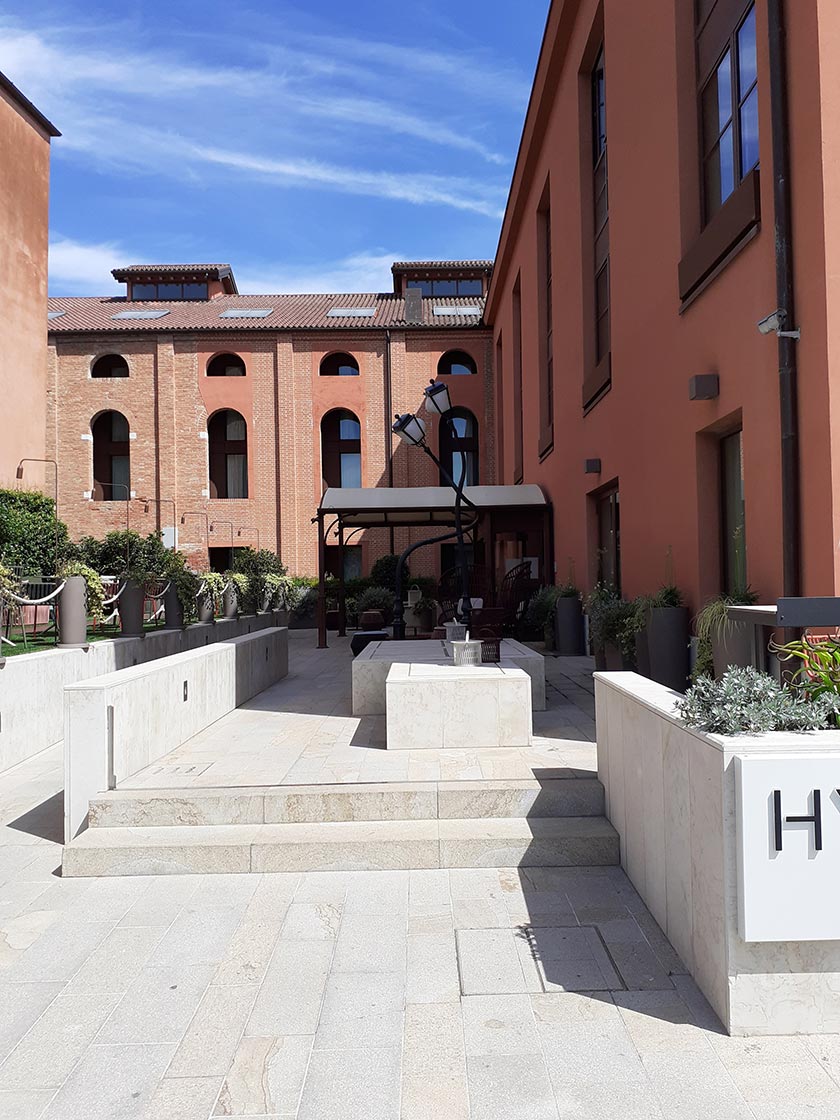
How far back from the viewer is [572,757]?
4957mm

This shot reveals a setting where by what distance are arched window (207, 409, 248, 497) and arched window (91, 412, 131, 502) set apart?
2.74 m

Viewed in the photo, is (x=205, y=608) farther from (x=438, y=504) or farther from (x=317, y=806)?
(x=317, y=806)

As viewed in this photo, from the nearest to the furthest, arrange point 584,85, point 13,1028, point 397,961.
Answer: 1. point 13,1028
2. point 397,961
3. point 584,85


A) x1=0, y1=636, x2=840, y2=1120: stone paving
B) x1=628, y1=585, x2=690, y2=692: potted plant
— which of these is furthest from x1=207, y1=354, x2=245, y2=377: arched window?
x1=0, y1=636, x2=840, y2=1120: stone paving

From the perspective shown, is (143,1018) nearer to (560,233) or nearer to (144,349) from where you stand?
(560,233)

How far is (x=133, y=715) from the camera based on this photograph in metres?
4.75

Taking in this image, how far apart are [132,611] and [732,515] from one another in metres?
7.26

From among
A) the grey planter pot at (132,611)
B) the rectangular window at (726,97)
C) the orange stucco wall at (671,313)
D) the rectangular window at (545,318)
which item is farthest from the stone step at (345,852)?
the rectangular window at (545,318)

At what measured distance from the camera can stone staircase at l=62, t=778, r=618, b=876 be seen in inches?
155

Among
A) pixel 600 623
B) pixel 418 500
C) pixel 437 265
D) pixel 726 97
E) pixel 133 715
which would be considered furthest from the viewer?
pixel 437 265

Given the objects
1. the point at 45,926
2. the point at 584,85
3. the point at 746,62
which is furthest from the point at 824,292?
the point at 584,85

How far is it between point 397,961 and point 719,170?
6.81 metres

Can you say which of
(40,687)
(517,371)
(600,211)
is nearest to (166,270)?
(517,371)

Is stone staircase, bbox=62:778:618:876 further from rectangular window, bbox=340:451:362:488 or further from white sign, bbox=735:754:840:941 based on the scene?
rectangular window, bbox=340:451:362:488
